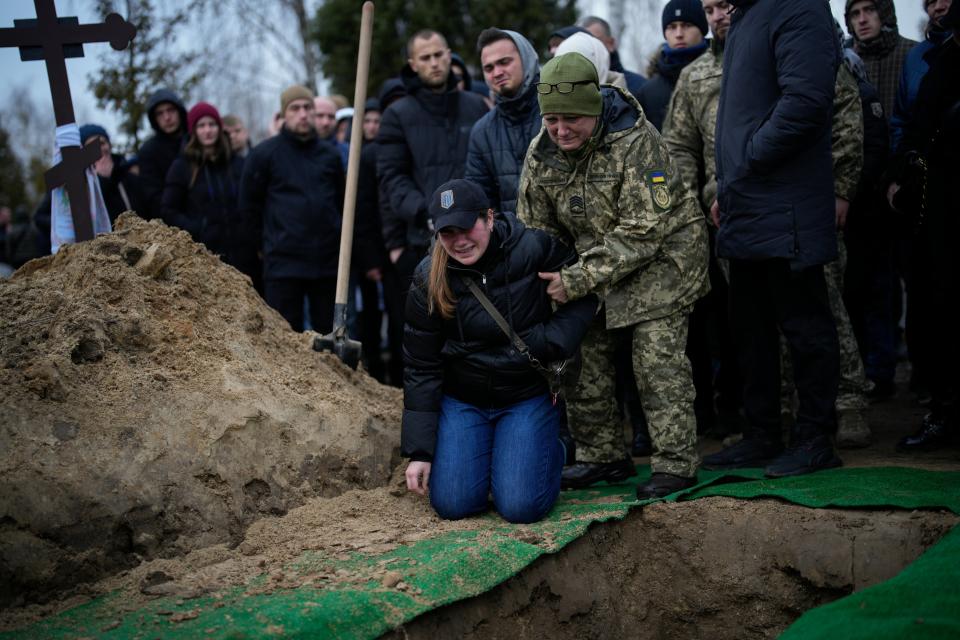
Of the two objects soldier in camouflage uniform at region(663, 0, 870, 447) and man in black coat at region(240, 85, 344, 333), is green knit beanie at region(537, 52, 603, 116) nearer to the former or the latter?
soldier in camouflage uniform at region(663, 0, 870, 447)

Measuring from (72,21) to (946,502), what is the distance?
16.3 feet

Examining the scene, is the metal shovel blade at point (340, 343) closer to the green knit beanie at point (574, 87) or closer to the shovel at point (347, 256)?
the shovel at point (347, 256)

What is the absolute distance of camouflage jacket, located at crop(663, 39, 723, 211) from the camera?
5.33 m

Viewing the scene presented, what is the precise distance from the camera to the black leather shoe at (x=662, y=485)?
4500 mm

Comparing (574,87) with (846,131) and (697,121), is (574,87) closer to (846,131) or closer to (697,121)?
(697,121)

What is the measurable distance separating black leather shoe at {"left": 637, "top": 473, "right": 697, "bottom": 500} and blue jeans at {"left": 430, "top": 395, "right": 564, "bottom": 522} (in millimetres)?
422

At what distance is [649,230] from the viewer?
445 centimetres

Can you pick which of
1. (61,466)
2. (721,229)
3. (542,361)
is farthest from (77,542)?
(721,229)

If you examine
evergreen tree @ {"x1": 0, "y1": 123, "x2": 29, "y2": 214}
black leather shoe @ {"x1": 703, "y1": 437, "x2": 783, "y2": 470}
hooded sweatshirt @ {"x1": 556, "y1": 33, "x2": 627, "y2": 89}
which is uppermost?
evergreen tree @ {"x1": 0, "y1": 123, "x2": 29, "y2": 214}

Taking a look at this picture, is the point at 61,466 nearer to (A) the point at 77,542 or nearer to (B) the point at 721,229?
(A) the point at 77,542

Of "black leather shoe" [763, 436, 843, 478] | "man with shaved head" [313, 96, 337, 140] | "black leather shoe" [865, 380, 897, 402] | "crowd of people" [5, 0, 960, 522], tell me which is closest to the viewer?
"crowd of people" [5, 0, 960, 522]

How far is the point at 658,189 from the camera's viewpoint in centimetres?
452

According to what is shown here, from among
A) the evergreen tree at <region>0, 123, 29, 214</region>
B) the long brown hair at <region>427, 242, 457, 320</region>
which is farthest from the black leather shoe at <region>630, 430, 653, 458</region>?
the evergreen tree at <region>0, 123, 29, 214</region>

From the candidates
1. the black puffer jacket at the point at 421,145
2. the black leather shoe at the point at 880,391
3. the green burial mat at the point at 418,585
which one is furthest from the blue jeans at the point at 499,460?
the black leather shoe at the point at 880,391
